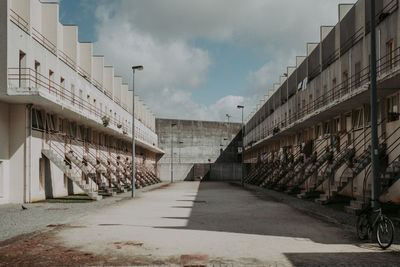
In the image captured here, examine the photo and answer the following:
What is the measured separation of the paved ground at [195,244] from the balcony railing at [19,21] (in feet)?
37.6

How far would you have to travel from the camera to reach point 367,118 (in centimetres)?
1981

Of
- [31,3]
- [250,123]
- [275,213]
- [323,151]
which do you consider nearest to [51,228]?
[275,213]

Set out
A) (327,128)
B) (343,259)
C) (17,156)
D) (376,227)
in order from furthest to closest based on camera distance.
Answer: (327,128) → (17,156) → (376,227) → (343,259)

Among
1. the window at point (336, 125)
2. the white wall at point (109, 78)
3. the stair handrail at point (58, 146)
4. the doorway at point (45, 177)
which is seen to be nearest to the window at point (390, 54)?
the window at point (336, 125)

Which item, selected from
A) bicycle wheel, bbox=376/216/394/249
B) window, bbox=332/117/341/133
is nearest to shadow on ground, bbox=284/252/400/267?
bicycle wheel, bbox=376/216/394/249

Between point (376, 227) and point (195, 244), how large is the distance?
4468 millimetres

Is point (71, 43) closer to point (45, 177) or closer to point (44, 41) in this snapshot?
point (44, 41)

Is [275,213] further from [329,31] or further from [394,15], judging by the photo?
[329,31]

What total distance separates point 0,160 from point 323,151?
19541 millimetres

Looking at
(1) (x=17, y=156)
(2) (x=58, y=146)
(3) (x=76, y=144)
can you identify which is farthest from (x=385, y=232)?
(3) (x=76, y=144)

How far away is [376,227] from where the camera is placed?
9.59 m

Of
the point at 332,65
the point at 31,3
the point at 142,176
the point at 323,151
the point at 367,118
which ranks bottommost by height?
the point at 142,176

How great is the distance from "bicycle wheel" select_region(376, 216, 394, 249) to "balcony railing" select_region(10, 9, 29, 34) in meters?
18.3

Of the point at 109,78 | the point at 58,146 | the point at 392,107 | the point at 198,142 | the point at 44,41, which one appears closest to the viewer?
the point at 392,107
